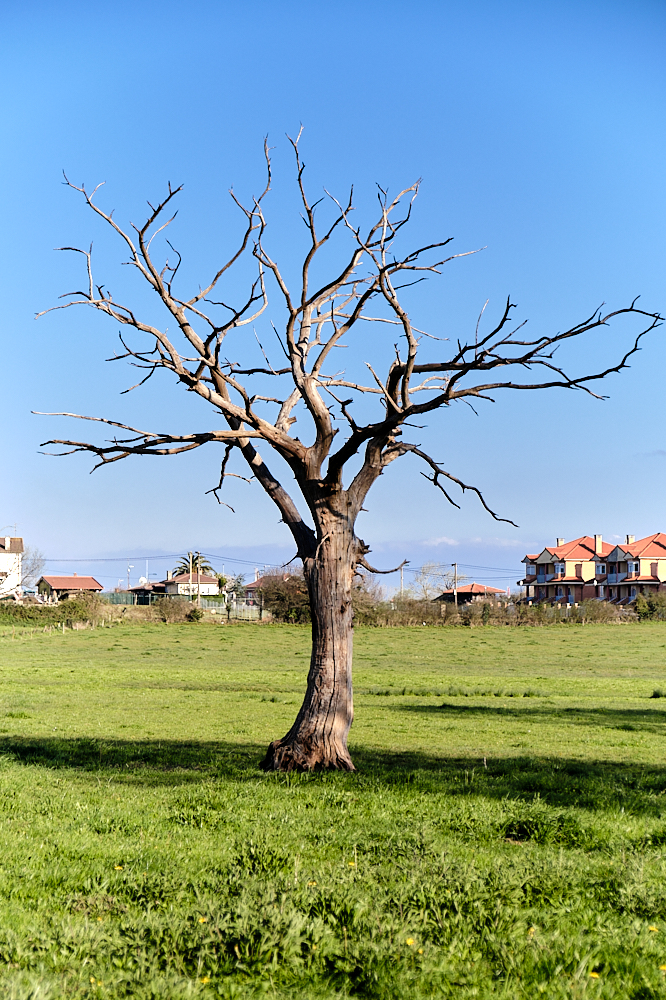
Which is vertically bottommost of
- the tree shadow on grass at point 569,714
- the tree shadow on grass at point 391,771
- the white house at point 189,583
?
the tree shadow on grass at point 569,714

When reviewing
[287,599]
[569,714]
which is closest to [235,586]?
[287,599]

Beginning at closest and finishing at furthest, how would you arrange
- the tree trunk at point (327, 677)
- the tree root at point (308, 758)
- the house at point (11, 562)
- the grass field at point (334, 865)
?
the grass field at point (334, 865) → the tree root at point (308, 758) → the tree trunk at point (327, 677) → the house at point (11, 562)

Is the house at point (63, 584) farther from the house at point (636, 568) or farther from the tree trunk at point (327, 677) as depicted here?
the tree trunk at point (327, 677)

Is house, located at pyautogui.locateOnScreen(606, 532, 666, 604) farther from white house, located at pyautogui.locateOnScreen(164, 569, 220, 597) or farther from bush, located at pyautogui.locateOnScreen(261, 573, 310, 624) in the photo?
white house, located at pyautogui.locateOnScreen(164, 569, 220, 597)

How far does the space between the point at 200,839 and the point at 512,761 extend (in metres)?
7.13

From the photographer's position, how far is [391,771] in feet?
40.9

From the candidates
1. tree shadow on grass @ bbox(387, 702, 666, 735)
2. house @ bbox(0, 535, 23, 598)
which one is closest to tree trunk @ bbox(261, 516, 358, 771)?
tree shadow on grass @ bbox(387, 702, 666, 735)

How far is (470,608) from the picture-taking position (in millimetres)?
68812

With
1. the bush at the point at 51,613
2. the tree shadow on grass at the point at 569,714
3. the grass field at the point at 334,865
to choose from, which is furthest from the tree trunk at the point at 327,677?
the bush at the point at 51,613

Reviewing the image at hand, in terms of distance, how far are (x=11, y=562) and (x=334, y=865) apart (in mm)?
123327

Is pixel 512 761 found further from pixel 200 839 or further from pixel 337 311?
pixel 337 311

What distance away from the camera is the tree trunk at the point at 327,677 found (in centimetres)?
1252

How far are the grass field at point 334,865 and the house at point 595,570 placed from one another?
94.0 meters

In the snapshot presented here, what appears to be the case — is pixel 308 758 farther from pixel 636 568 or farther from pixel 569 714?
pixel 636 568
